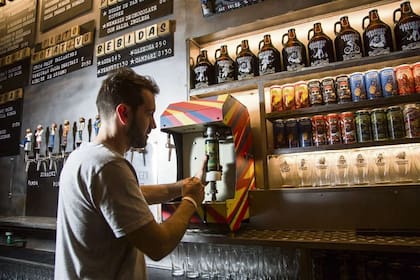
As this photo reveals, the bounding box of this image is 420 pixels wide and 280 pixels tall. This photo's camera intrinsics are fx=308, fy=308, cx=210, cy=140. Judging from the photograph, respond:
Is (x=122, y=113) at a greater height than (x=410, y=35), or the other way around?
(x=410, y=35)

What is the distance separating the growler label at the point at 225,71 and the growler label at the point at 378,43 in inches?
30.4

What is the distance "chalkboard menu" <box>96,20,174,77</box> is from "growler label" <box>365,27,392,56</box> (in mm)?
1417

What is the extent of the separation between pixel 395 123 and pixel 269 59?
0.76 meters

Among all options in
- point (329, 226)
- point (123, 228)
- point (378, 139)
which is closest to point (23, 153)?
point (123, 228)

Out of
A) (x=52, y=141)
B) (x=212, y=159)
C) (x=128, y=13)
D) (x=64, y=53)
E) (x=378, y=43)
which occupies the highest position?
(x=128, y=13)

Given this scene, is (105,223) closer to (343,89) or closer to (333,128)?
(333,128)

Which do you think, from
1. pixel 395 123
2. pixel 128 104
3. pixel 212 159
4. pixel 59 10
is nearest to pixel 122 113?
pixel 128 104

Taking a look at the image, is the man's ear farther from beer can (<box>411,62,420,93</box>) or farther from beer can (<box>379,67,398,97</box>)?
beer can (<box>411,62,420,93</box>)

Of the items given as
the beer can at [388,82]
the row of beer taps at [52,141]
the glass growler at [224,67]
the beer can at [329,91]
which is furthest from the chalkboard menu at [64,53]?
the beer can at [388,82]

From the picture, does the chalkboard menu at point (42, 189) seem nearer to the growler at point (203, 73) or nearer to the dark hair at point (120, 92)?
the growler at point (203, 73)

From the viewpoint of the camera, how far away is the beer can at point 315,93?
5.54ft

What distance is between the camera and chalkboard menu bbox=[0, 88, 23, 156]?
332 cm

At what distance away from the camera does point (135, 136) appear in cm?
116

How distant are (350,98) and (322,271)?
885 mm
